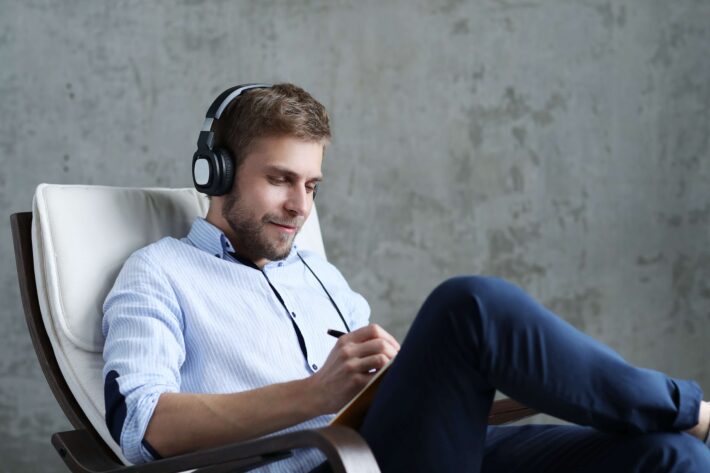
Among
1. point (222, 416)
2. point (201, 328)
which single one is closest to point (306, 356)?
point (201, 328)

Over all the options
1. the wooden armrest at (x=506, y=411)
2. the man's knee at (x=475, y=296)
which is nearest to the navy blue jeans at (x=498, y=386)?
the man's knee at (x=475, y=296)

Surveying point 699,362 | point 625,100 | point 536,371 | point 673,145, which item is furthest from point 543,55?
point 536,371

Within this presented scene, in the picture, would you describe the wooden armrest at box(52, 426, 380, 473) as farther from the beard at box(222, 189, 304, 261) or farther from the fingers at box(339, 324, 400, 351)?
the beard at box(222, 189, 304, 261)

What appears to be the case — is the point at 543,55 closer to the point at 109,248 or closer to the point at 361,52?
the point at 361,52

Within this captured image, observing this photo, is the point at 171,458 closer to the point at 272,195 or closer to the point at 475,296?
the point at 475,296

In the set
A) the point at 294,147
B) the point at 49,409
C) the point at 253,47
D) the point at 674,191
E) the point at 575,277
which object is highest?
the point at 253,47

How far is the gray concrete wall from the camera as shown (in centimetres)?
259

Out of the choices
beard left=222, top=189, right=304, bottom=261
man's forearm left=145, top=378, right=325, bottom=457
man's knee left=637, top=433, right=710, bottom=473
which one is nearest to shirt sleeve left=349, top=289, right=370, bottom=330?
beard left=222, top=189, right=304, bottom=261

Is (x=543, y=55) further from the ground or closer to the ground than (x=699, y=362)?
further from the ground

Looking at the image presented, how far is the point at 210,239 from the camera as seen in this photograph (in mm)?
1704

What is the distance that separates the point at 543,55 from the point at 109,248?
68.7 inches

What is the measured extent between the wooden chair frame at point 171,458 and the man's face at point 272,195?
0.38 m

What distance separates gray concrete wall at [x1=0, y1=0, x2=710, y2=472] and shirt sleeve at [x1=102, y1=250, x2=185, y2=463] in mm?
1173

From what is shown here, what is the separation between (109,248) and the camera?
5.55 feet
